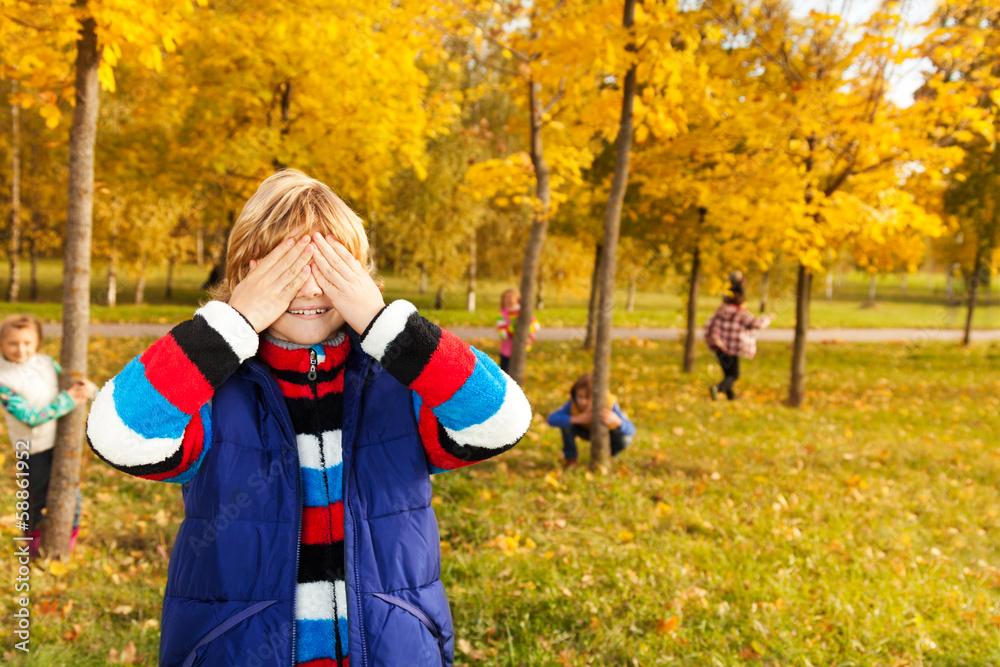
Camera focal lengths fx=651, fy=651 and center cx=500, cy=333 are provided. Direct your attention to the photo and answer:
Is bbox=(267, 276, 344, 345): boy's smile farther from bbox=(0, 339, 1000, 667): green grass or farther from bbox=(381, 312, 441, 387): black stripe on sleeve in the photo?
bbox=(0, 339, 1000, 667): green grass

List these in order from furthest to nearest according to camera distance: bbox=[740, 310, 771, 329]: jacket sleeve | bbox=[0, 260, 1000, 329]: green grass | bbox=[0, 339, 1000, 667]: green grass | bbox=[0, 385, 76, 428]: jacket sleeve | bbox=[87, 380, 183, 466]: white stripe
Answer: bbox=[0, 260, 1000, 329]: green grass, bbox=[740, 310, 771, 329]: jacket sleeve, bbox=[0, 385, 76, 428]: jacket sleeve, bbox=[0, 339, 1000, 667]: green grass, bbox=[87, 380, 183, 466]: white stripe

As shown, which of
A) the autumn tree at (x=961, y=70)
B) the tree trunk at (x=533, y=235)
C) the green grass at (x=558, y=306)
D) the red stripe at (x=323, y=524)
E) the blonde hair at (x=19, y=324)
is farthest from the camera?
the green grass at (x=558, y=306)

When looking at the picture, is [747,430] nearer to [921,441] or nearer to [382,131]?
[921,441]

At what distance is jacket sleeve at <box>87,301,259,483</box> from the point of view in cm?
125

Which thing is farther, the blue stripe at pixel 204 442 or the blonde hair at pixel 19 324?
the blonde hair at pixel 19 324

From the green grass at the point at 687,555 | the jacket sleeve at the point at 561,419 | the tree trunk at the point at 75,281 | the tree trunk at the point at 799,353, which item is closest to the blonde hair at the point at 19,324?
the tree trunk at the point at 75,281

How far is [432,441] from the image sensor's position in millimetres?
1479

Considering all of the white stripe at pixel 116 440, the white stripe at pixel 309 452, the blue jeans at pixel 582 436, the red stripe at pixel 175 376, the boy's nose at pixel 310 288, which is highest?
the boy's nose at pixel 310 288

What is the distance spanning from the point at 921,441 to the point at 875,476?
1993 mm

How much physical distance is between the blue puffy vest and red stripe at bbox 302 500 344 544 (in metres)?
0.05

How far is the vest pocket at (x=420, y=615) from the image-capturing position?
141 centimetres

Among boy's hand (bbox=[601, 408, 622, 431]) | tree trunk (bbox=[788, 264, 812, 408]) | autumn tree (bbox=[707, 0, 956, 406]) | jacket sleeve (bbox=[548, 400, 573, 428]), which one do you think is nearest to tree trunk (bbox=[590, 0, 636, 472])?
boy's hand (bbox=[601, 408, 622, 431])

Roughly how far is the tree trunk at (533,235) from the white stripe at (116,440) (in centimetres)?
620

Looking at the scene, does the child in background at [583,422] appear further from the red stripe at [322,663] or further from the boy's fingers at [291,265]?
the boy's fingers at [291,265]
